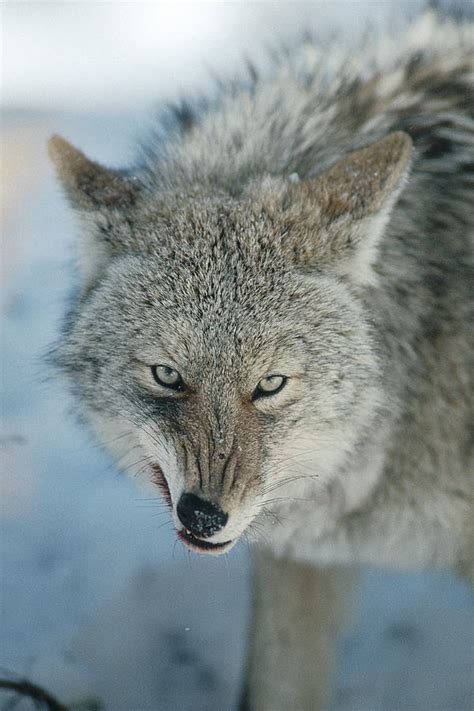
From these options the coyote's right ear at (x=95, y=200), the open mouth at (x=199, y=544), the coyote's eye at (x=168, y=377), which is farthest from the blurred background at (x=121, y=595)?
the open mouth at (x=199, y=544)

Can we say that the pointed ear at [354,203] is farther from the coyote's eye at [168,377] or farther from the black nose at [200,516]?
the black nose at [200,516]

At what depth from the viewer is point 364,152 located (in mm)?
2215

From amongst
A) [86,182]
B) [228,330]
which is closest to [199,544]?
[228,330]

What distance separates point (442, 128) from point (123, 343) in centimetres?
138

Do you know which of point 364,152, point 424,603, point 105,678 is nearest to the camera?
point 364,152

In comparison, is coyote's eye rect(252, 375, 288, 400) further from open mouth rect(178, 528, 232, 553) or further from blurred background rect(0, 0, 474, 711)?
blurred background rect(0, 0, 474, 711)

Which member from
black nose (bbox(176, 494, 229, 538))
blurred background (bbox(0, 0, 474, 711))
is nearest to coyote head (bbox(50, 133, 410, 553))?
black nose (bbox(176, 494, 229, 538))

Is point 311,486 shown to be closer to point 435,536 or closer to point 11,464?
point 435,536

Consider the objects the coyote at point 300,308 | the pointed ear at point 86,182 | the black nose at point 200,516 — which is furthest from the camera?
the pointed ear at point 86,182

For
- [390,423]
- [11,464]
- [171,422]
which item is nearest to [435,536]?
[390,423]

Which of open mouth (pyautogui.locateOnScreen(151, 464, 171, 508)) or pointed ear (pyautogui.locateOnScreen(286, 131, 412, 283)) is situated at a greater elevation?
pointed ear (pyautogui.locateOnScreen(286, 131, 412, 283))

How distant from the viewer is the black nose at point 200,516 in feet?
6.35

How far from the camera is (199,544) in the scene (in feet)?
6.55

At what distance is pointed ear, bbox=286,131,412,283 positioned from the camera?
218cm
